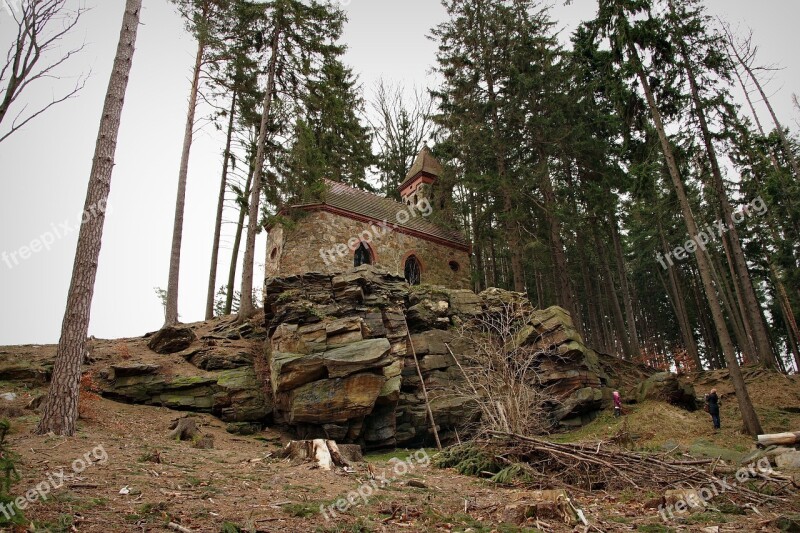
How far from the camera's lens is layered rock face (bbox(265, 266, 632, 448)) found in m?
11.9

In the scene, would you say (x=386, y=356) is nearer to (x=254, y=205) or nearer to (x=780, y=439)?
(x=254, y=205)

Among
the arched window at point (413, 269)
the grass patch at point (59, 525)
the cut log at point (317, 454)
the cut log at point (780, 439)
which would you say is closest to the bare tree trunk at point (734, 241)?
the cut log at point (780, 439)

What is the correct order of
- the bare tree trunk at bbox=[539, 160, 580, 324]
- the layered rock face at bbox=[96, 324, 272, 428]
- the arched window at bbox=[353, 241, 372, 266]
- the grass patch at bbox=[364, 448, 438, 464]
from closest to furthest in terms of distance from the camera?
the grass patch at bbox=[364, 448, 438, 464] → the layered rock face at bbox=[96, 324, 272, 428] → the bare tree trunk at bbox=[539, 160, 580, 324] → the arched window at bbox=[353, 241, 372, 266]

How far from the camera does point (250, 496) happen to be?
4914 mm

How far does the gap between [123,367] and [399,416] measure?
7.96 meters

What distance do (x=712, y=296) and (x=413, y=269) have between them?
13.3 m

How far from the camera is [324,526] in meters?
4.07

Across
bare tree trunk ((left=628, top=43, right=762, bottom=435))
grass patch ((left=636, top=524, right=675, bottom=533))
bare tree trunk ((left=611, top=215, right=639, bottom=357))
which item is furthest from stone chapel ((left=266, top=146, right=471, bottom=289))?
grass patch ((left=636, top=524, right=675, bottom=533))

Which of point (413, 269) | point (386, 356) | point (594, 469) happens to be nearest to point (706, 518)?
point (594, 469)

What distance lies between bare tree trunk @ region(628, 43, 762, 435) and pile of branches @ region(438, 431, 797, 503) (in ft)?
17.3

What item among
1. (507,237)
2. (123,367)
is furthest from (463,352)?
(123,367)

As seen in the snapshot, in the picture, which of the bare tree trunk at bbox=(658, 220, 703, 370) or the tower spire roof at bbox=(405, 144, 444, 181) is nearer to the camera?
the bare tree trunk at bbox=(658, 220, 703, 370)

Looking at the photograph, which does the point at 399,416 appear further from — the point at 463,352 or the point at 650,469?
the point at 650,469

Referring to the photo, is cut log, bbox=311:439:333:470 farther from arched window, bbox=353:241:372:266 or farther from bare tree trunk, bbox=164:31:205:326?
arched window, bbox=353:241:372:266
